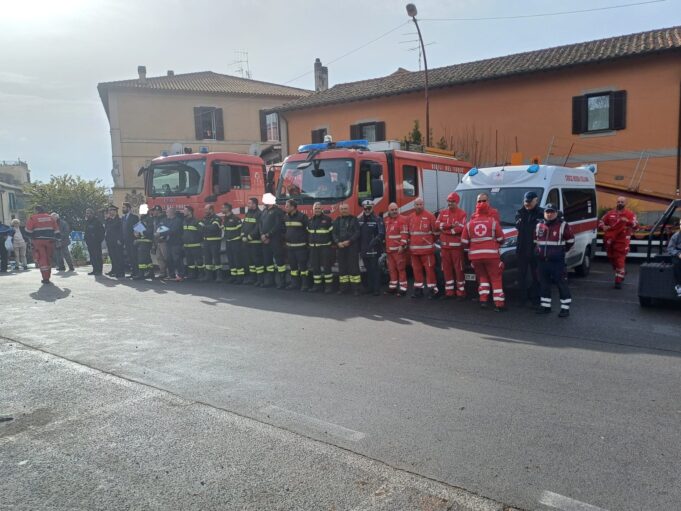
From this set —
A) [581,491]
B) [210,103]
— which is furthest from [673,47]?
[210,103]

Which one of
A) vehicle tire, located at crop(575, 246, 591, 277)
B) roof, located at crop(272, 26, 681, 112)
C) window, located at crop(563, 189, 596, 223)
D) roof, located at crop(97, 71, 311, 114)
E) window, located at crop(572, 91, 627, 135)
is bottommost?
vehicle tire, located at crop(575, 246, 591, 277)

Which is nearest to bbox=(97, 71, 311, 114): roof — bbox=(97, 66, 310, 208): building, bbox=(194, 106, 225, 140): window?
bbox=(97, 66, 310, 208): building

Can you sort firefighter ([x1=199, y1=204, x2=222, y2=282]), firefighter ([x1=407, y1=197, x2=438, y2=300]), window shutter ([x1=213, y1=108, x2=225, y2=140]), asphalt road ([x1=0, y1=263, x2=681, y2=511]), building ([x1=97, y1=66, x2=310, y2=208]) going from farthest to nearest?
window shutter ([x1=213, y1=108, x2=225, y2=140]) → building ([x1=97, y1=66, x2=310, y2=208]) → firefighter ([x1=199, y1=204, x2=222, y2=282]) → firefighter ([x1=407, y1=197, x2=438, y2=300]) → asphalt road ([x1=0, y1=263, x2=681, y2=511])

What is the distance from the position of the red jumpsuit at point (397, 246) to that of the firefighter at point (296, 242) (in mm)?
1681

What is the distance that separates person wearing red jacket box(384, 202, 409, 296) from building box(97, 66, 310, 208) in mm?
21172

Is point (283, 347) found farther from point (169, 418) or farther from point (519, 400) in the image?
point (519, 400)

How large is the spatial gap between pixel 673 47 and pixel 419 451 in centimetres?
1873

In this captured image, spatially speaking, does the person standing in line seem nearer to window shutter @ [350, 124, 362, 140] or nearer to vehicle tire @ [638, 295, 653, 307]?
vehicle tire @ [638, 295, 653, 307]

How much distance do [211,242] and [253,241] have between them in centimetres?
134

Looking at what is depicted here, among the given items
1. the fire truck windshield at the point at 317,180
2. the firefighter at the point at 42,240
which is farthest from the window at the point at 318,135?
the fire truck windshield at the point at 317,180

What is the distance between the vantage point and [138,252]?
1359cm

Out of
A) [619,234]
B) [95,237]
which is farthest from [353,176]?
[95,237]

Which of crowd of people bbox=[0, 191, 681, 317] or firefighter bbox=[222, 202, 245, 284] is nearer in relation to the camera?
crowd of people bbox=[0, 191, 681, 317]

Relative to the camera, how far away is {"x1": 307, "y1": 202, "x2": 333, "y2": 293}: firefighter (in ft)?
33.4
